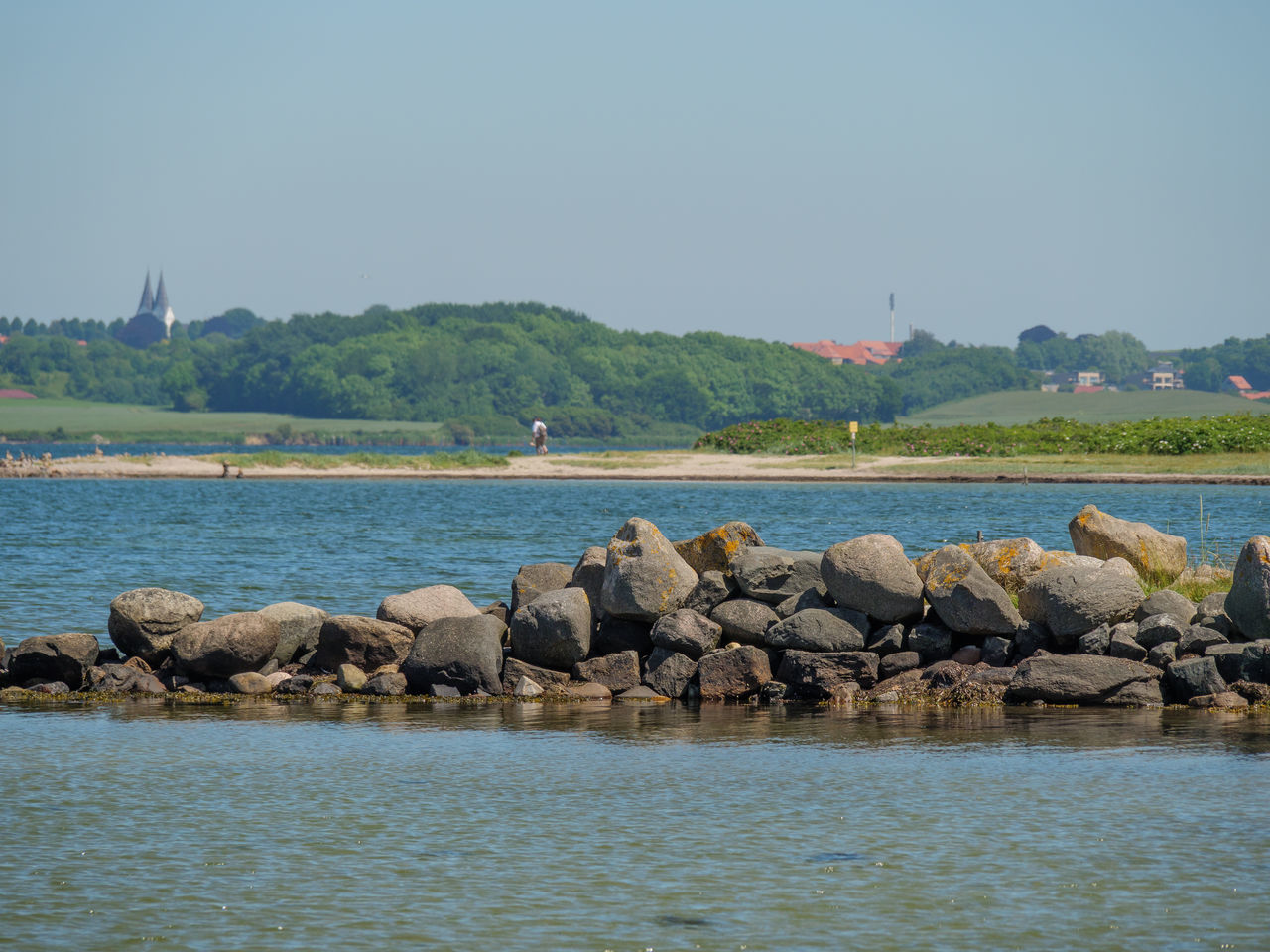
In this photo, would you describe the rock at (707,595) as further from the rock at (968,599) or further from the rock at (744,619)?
the rock at (968,599)

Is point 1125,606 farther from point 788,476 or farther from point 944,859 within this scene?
point 788,476

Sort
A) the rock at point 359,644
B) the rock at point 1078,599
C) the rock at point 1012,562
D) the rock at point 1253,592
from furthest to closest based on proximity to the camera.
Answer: the rock at point 1012,562 < the rock at point 359,644 < the rock at point 1078,599 < the rock at point 1253,592

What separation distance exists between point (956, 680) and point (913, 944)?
7.51m

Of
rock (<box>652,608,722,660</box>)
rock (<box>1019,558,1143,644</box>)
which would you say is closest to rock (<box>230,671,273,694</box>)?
rock (<box>652,608,722,660</box>)

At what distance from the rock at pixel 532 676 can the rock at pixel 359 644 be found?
1124 millimetres

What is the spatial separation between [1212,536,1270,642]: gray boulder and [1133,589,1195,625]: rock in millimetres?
646

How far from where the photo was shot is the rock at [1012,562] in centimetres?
1554

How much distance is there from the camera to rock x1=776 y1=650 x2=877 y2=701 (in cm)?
1425

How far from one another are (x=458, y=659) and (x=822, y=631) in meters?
3.62

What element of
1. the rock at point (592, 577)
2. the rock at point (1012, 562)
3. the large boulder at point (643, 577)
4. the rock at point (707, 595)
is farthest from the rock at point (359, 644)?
the rock at point (1012, 562)

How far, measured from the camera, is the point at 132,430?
182500mm

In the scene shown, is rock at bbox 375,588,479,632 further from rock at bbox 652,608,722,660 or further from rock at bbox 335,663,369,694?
rock at bbox 652,608,722,660

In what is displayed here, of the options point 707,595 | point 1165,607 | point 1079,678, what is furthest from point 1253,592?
point 707,595

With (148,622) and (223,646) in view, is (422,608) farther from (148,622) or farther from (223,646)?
(148,622)
